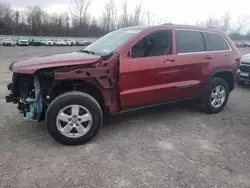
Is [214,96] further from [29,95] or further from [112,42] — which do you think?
[29,95]

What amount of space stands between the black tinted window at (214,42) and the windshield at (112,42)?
5.41ft

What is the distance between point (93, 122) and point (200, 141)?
1738 millimetres

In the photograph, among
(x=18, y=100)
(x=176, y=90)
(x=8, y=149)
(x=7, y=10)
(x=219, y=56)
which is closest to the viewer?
(x=8, y=149)

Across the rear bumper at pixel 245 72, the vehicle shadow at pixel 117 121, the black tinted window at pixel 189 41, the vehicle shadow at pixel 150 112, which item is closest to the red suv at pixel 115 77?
the black tinted window at pixel 189 41

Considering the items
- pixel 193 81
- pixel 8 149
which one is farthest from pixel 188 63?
pixel 8 149

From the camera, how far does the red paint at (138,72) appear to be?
129 inches

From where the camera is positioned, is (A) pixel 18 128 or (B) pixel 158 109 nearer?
(A) pixel 18 128

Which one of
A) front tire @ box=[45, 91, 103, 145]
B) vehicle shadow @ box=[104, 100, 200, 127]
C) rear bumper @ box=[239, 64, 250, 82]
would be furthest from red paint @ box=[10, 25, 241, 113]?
rear bumper @ box=[239, 64, 250, 82]

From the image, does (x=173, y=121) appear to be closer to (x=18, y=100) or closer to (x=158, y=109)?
(x=158, y=109)

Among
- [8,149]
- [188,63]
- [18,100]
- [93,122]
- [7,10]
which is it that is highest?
[7,10]

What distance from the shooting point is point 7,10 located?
70688 mm

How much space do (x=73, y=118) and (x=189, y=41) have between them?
2667 mm

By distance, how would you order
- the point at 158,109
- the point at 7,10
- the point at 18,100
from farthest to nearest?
1. the point at 7,10
2. the point at 158,109
3. the point at 18,100

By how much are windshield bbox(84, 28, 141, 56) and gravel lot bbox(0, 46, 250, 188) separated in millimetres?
1353
